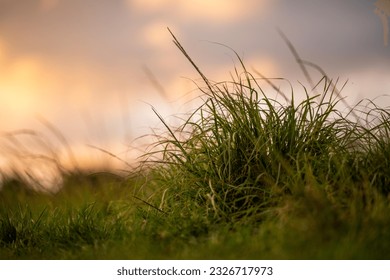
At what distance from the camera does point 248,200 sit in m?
2.80

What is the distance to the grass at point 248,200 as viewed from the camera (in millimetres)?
2318

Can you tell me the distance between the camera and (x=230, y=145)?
2906 millimetres

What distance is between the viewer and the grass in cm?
232

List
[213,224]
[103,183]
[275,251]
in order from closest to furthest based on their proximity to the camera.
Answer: [275,251] < [213,224] < [103,183]

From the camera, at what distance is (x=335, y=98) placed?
10.1 feet

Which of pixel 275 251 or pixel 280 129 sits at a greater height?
pixel 280 129

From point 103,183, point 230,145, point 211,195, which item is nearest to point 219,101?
point 230,145

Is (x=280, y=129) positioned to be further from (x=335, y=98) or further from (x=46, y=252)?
(x=46, y=252)

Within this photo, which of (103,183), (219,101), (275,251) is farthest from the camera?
(103,183)

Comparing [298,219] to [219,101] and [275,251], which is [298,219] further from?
[219,101]

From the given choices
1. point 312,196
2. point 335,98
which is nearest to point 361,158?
point 335,98

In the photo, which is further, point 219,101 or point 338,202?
point 219,101
